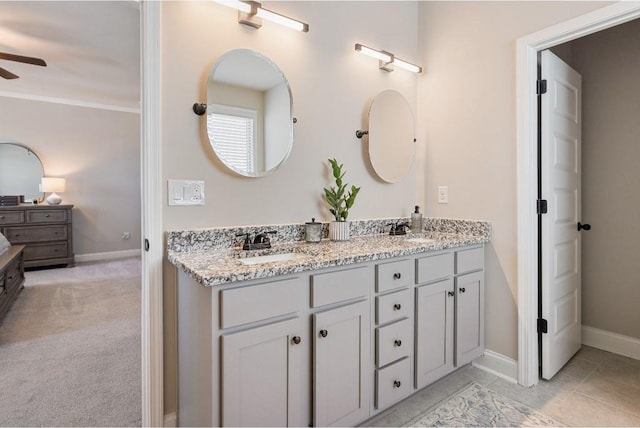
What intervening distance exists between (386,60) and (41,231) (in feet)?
17.8

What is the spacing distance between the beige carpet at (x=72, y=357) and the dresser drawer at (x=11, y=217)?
1.32 meters

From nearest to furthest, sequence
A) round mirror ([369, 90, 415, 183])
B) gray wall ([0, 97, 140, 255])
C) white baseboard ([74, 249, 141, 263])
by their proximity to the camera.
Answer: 1. round mirror ([369, 90, 415, 183])
2. gray wall ([0, 97, 140, 255])
3. white baseboard ([74, 249, 141, 263])

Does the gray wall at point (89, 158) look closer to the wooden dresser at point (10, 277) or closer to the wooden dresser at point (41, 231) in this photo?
the wooden dresser at point (41, 231)

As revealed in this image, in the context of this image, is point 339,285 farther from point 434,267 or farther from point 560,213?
point 560,213

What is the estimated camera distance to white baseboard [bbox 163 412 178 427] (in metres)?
1.55

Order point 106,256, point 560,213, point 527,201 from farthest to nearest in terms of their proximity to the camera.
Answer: point 106,256
point 560,213
point 527,201

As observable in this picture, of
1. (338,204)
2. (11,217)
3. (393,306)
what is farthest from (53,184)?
(393,306)

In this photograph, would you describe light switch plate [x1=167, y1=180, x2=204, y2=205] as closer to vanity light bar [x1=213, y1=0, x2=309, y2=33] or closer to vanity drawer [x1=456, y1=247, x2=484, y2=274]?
vanity light bar [x1=213, y1=0, x2=309, y2=33]

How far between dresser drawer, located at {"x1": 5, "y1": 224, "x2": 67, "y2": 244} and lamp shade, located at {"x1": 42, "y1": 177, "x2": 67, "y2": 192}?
1.95 feet

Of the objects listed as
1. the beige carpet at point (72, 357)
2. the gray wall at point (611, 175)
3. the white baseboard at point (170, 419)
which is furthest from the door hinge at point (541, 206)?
the beige carpet at point (72, 357)

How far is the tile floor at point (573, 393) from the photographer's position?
1710mm

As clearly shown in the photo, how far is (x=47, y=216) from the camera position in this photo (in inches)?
196

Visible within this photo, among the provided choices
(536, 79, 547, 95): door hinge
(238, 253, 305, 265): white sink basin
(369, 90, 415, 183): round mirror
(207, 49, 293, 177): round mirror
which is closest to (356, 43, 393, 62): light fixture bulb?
(369, 90, 415, 183): round mirror

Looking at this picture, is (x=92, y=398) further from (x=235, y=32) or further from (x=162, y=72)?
(x=235, y=32)
